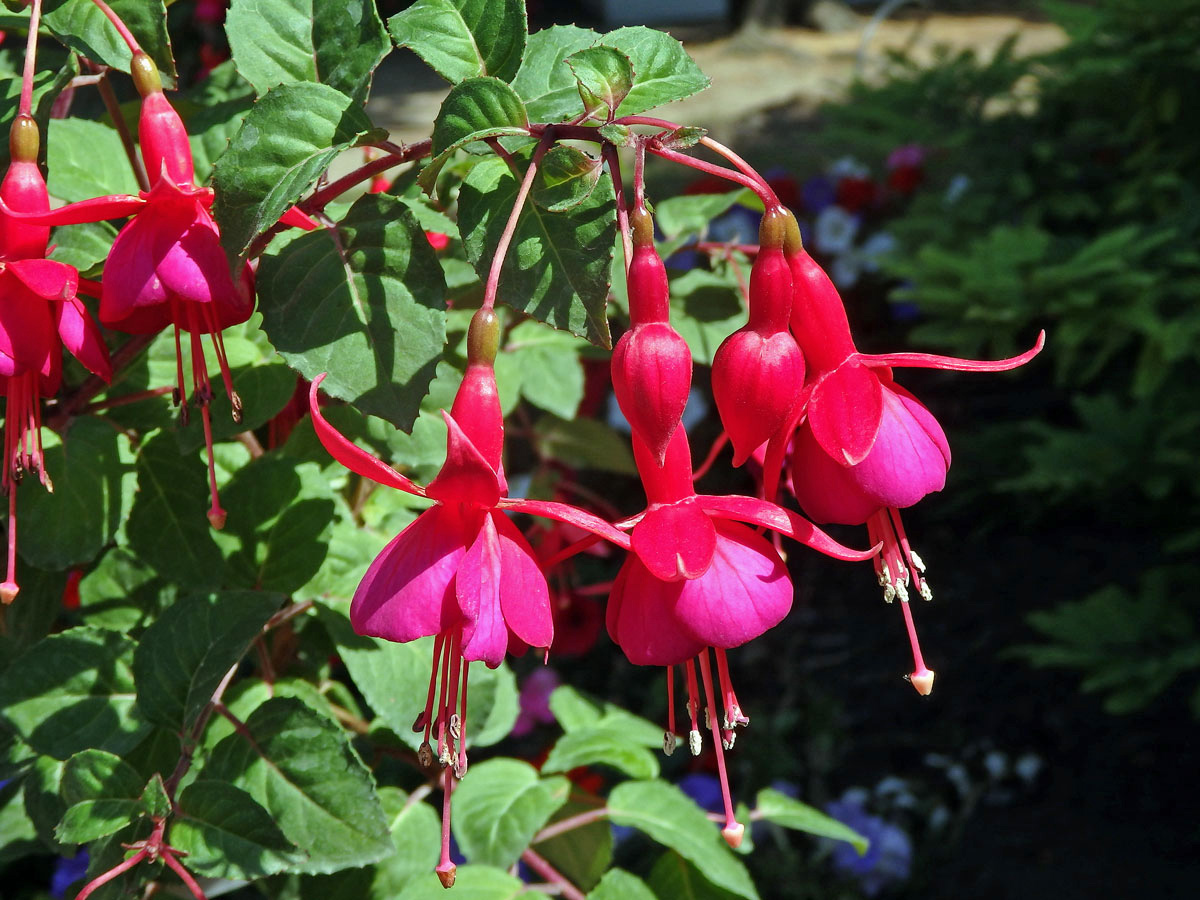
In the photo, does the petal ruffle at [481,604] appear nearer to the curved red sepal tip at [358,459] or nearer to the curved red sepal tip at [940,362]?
the curved red sepal tip at [358,459]

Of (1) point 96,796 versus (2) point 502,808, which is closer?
(1) point 96,796

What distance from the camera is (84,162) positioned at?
67 cm

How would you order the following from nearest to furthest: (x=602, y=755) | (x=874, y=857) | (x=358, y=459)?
(x=358, y=459) < (x=602, y=755) < (x=874, y=857)

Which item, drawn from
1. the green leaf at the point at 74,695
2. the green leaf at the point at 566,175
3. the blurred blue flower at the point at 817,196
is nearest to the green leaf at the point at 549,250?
the green leaf at the point at 566,175

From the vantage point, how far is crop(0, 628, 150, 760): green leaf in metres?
0.61

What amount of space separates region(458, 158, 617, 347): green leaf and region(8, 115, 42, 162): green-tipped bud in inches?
7.3

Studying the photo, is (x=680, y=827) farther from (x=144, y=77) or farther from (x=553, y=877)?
(x=144, y=77)

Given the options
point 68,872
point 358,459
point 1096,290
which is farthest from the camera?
point 1096,290

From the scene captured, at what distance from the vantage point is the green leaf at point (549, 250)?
483 mm

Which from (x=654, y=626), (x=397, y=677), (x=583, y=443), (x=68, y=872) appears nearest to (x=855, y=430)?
(x=654, y=626)

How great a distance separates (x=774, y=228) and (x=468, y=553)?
175 mm

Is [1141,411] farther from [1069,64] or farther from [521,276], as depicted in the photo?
[521,276]

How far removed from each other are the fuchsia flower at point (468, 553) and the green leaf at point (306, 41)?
0.21m

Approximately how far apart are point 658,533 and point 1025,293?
1.77m
